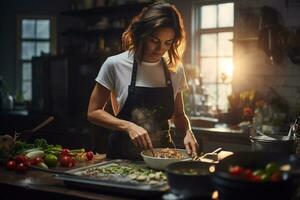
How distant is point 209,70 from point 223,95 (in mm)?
395

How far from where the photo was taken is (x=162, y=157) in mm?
2307

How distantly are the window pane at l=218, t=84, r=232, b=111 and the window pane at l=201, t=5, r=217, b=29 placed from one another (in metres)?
0.81

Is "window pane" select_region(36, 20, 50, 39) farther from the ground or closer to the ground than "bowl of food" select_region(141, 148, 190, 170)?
farther from the ground

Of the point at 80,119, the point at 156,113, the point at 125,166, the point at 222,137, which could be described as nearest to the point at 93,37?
the point at 80,119

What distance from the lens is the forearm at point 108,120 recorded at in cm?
254

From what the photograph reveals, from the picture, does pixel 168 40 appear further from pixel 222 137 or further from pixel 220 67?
pixel 220 67

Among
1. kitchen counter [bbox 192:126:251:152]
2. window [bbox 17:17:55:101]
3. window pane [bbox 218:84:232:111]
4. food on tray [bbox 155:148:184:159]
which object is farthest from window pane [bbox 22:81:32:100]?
food on tray [bbox 155:148:184:159]

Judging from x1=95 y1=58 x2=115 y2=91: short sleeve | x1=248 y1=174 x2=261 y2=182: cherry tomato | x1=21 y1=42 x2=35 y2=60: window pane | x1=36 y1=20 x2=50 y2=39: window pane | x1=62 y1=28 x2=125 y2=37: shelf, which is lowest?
x1=248 y1=174 x2=261 y2=182: cherry tomato

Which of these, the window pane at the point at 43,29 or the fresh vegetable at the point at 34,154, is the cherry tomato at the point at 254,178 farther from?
the window pane at the point at 43,29

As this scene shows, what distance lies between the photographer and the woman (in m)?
2.65

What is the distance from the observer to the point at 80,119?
6.04 metres

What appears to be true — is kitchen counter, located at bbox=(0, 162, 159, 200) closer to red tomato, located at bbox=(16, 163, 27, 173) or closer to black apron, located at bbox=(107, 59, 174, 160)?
red tomato, located at bbox=(16, 163, 27, 173)

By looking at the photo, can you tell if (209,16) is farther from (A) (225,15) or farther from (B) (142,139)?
(B) (142,139)

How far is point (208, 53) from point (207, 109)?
0.80 m
